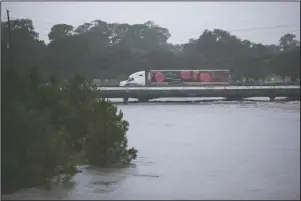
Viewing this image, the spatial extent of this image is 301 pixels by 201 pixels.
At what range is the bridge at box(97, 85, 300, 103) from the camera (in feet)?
18.2

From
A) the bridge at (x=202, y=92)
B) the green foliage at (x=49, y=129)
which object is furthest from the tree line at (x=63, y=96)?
the bridge at (x=202, y=92)

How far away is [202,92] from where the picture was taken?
18500mm

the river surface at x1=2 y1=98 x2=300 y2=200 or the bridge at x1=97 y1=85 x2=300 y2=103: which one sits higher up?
the bridge at x1=97 y1=85 x2=300 y2=103

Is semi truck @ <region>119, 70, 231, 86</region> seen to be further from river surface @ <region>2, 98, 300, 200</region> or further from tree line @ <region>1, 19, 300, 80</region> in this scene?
river surface @ <region>2, 98, 300, 200</region>

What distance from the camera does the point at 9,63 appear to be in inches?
259

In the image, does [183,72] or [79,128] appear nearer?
[79,128]

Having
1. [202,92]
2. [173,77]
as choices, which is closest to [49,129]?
[202,92]

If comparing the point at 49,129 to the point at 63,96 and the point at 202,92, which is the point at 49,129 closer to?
the point at 63,96

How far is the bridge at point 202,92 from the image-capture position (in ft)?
18.2

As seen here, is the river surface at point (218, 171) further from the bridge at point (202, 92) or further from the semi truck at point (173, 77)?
the semi truck at point (173, 77)

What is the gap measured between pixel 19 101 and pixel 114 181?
73.2 inches

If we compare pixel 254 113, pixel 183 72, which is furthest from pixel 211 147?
pixel 183 72

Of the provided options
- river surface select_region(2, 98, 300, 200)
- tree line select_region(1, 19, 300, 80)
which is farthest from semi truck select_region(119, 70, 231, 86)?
river surface select_region(2, 98, 300, 200)

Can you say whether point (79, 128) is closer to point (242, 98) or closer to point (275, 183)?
point (242, 98)
